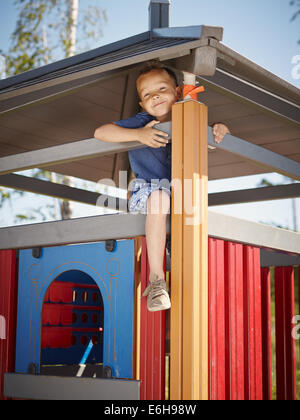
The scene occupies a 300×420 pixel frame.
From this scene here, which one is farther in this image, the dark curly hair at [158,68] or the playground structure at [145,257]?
the dark curly hair at [158,68]

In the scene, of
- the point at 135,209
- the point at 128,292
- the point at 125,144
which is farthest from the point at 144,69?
the point at 128,292

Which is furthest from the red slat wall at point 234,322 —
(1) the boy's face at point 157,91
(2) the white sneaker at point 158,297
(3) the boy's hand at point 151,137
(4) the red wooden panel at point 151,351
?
(1) the boy's face at point 157,91

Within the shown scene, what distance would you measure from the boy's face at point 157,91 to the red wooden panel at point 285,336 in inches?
93.7

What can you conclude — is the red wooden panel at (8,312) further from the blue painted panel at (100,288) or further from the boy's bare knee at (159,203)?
the boy's bare knee at (159,203)

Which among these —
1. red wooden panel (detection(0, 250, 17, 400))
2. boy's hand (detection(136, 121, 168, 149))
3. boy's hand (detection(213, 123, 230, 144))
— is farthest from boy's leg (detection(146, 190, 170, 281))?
red wooden panel (detection(0, 250, 17, 400))

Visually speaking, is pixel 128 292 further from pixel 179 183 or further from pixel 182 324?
pixel 179 183

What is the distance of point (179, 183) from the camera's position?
312 centimetres

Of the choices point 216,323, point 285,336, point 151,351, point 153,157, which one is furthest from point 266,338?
point 153,157

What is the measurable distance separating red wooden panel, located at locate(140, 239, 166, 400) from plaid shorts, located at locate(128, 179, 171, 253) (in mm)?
293

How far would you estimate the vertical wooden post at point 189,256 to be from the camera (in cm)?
292

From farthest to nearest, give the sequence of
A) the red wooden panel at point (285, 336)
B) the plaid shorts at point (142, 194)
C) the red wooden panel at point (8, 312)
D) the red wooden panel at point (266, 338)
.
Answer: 1. the red wooden panel at point (285, 336)
2. the red wooden panel at point (266, 338)
3. the red wooden panel at point (8, 312)
4. the plaid shorts at point (142, 194)

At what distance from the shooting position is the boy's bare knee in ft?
10.5

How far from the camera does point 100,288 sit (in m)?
3.45
